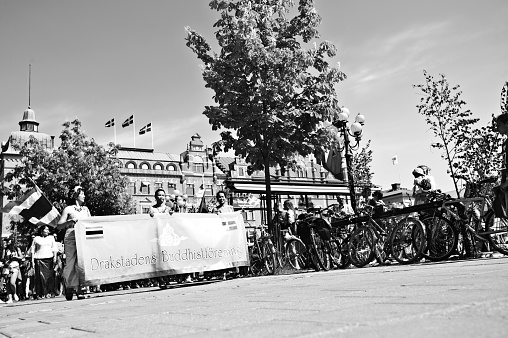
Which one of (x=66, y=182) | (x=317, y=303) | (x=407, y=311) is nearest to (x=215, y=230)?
(x=317, y=303)

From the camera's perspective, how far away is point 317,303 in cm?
350

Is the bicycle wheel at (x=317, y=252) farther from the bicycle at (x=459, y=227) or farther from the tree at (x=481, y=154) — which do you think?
the tree at (x=481, y=154)

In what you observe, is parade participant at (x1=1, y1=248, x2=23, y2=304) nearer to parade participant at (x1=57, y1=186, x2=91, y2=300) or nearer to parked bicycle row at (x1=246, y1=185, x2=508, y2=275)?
parade participant at (x1=57, y1=186, x2=91, y2=300)

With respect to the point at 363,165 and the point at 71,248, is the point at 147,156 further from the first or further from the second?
the point at 71,248

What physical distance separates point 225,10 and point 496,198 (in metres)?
10.9

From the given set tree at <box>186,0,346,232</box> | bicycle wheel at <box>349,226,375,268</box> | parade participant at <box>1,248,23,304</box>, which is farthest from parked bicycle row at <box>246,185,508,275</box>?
parade participant at <box>1,248,23,304</box>

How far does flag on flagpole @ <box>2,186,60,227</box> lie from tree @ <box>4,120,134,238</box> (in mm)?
17743

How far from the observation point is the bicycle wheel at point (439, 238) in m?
8.89

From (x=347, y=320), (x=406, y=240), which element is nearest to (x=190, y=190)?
(x=406, y=240)

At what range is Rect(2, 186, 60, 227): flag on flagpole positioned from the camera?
40.8ft

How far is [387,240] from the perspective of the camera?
9914 mm

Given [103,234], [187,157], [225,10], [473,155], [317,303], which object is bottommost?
[317,303]

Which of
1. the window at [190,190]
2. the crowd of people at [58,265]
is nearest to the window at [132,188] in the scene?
the window at [190,190]

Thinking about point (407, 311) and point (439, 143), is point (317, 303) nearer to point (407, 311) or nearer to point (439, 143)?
point (407, 311)
